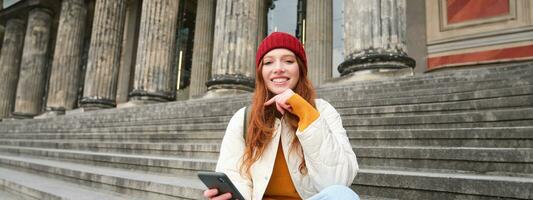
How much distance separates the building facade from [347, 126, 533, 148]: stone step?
249cm

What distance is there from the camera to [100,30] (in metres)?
13.0

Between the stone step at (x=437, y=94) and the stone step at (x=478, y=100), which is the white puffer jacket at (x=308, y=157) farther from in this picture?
the stone step at (x=437, y=94)

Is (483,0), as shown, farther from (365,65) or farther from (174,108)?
(174,108)

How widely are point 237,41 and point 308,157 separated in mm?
7280

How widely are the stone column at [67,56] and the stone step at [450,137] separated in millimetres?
14296

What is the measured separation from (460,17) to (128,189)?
28.7ft

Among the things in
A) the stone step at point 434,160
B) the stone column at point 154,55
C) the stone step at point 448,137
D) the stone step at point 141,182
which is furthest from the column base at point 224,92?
the stone step at point 448,137

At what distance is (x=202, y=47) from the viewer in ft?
46.3

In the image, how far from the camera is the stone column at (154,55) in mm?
10875

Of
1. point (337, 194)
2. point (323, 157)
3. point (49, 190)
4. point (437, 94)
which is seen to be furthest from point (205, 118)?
point (337, 194)

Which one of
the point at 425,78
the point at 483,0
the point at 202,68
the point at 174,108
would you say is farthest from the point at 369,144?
the point at 202,68

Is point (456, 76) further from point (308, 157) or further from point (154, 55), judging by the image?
point (154, 55)

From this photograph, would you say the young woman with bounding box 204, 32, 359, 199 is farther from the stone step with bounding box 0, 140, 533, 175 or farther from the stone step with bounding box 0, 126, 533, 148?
the stone step with bounding box 0, 126, 533, 148

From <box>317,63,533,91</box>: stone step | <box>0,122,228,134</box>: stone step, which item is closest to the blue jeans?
<box>317,63,533,91</box>: stone step
